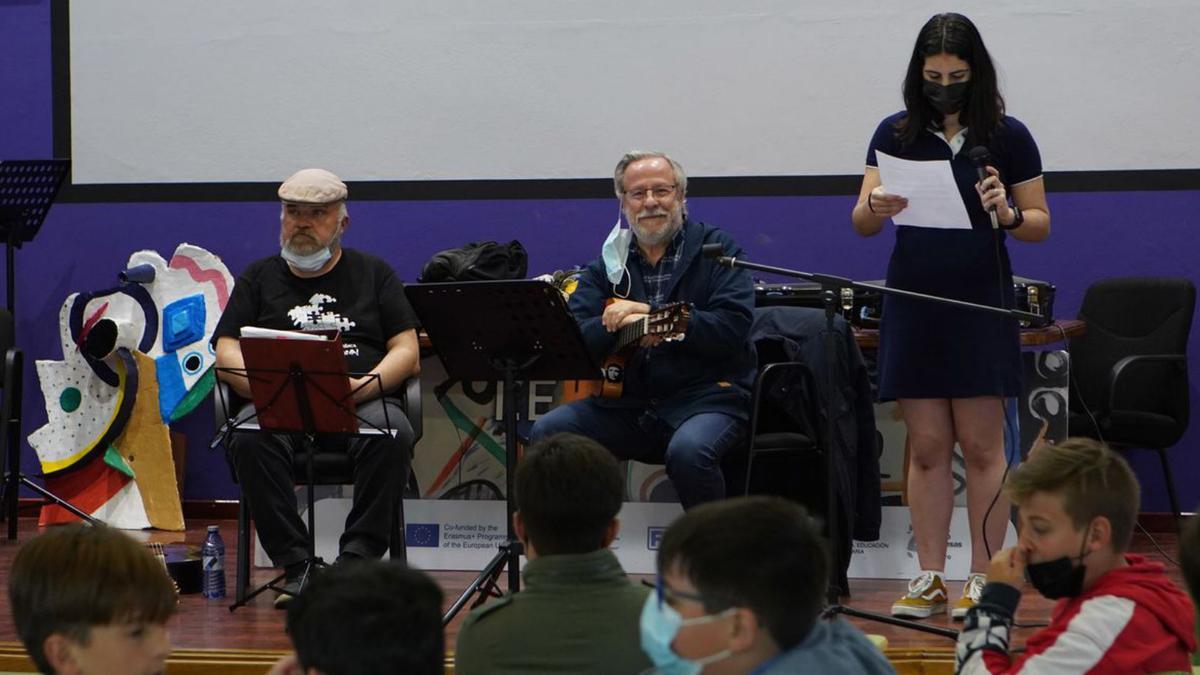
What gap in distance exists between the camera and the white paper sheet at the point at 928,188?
12.6 ft

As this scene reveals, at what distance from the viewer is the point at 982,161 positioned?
3.82m

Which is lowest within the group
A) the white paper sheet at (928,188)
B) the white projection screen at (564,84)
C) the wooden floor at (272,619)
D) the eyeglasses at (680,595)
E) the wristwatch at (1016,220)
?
the wooden floor at (272,619)

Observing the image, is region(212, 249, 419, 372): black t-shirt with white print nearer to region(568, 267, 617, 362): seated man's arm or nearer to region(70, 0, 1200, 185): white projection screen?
region(568, 267, 617, 362): seated man's arm

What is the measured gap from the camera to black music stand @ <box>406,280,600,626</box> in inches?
159

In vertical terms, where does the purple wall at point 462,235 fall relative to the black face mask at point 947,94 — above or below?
below

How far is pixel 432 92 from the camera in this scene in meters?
6.26

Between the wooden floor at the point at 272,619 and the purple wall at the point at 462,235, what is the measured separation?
1.12 meters

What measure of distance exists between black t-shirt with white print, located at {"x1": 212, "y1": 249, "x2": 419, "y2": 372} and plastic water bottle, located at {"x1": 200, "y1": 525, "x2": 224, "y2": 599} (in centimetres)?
65

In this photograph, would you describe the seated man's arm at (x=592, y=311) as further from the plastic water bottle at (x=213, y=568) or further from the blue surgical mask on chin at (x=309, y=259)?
the plastic water bottle at (x=213, y=568)

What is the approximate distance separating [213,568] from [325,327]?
83cm

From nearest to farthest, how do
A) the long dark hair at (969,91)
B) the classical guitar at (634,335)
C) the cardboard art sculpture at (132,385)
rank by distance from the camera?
the long dark hair at (969,91) → the classical guitar at (634,335) → the cardboard art sculpture at (132,385)

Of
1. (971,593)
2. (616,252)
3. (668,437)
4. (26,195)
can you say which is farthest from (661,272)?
(26,195)

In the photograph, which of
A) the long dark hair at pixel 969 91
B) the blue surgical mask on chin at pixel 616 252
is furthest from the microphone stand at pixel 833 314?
the blue surgical mask on chin at pixel 616 252

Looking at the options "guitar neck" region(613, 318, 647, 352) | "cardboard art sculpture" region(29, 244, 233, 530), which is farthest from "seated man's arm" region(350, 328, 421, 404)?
"cardboard art sculpture" region(29, 244, 233, 530)
